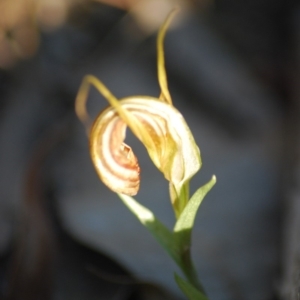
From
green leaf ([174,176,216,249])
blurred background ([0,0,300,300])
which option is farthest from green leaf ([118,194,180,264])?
blurred background ([0,0,300,300])

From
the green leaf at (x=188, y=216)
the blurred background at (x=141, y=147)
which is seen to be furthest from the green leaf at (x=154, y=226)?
the blurred background at (x=141, y=147)

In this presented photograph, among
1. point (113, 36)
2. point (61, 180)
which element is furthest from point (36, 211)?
point (113, 36)

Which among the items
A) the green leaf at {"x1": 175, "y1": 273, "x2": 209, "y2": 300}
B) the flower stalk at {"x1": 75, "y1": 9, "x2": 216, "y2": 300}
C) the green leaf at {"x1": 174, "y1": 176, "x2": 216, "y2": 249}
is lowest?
the green leaf at {"x1": 175, "y1": 273, "x2": 209, "y2": 300}

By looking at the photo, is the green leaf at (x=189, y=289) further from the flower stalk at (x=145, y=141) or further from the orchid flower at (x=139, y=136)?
the orchid flower at (x=139, y=136)

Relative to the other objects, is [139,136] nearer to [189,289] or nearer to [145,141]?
[145,141]

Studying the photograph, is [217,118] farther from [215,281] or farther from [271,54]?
[215,281]

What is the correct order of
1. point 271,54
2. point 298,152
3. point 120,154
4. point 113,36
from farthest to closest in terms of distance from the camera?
point 113,36 → point 271,54 → point 298,152 → point 120,154

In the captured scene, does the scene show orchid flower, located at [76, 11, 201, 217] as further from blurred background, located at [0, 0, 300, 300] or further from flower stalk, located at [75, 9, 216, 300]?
blurred background, located at [0, 0, 300, 300]
